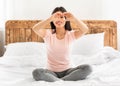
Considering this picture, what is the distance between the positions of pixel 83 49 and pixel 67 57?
771 mm

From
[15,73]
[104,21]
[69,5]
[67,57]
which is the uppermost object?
[69,5]

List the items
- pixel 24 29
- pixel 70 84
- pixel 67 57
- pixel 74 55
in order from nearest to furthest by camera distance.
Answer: pixel 70 84 < pixel 67 57 < pixel 74 55 < pixel 24 29

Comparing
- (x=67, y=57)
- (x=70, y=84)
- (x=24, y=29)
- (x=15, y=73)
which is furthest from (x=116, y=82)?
(x=24, y=29)

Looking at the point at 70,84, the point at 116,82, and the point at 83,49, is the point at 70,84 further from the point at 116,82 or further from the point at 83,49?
the point at 83,49

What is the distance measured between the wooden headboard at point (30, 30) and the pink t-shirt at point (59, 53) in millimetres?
1090

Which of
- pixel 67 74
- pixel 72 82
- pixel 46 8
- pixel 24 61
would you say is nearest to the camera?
pixel 72 82

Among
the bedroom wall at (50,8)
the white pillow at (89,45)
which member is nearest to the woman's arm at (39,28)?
the white pillow at (89,45)

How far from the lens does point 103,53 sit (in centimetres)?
292

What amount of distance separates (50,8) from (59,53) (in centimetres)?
135

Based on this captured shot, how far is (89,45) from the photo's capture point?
9.87 ft

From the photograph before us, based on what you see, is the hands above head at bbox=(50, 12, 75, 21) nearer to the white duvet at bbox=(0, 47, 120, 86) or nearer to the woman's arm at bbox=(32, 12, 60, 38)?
the woman's arm at bbox=(32, 12, 60, 38)

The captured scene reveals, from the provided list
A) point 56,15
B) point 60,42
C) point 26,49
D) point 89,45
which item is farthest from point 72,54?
point 56,15

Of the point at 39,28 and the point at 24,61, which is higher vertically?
the point at 39,28

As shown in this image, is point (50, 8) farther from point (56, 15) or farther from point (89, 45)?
point (56, 15)
